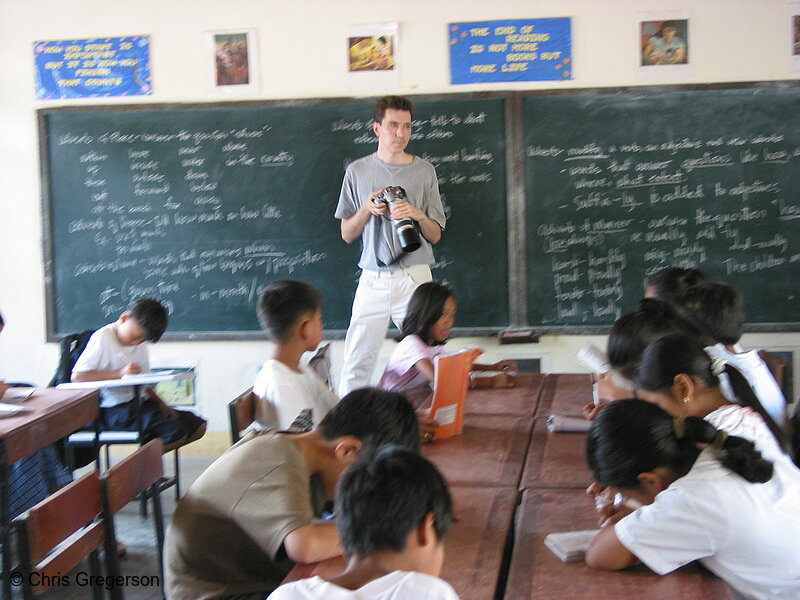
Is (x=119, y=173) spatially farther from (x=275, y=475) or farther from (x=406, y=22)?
(x=275, y=475)

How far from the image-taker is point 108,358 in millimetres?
3867

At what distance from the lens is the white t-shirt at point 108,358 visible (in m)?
3.84

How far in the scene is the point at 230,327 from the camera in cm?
494

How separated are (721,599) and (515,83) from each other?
11.5 ft

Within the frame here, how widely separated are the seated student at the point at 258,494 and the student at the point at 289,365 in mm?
509

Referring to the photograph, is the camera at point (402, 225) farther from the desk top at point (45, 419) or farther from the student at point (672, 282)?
the desk top at point (45, 419)

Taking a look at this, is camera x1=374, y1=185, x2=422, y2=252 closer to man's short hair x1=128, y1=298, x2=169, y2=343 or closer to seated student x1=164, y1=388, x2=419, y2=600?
man's short hair x1=128, y1=298, x2=169, y2=343

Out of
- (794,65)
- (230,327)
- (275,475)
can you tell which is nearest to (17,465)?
(230,327)

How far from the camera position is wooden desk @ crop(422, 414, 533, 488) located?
7.04 ft

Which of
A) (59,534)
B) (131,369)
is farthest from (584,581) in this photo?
(131,369)

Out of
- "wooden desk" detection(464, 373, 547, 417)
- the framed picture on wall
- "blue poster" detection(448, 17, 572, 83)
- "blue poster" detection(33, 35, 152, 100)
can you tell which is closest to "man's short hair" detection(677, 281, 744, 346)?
"wooden desk" detection(464, 373, 547, 417)

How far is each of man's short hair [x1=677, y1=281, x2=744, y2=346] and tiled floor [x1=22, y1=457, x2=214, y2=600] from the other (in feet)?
6.57

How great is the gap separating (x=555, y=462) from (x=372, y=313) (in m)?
2.34

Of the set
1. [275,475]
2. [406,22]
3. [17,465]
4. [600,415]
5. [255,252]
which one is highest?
[406,22]
